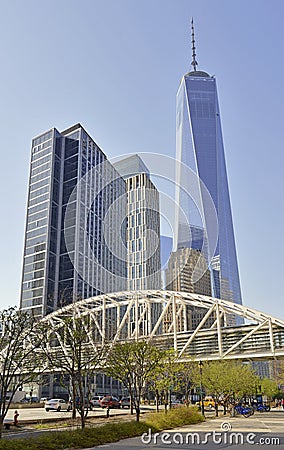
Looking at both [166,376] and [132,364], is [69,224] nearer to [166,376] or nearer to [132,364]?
[166,376]

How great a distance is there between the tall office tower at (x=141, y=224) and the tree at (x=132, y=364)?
1824 cm

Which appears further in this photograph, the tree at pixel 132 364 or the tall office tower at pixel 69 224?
the tall office tower at pixel 69 224

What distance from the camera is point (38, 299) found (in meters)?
107

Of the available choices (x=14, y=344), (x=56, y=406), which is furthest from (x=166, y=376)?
(x=56, y=406)

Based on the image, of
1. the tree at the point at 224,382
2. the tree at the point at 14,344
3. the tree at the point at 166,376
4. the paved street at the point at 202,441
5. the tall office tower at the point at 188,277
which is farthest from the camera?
the tall office tower at the point at 188,277

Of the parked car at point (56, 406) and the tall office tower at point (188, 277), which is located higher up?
the tall office tower at point (188, 277)

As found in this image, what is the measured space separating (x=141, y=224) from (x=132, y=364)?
42.8 m

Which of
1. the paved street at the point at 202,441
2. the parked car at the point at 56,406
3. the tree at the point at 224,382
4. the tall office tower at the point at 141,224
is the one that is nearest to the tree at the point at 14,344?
the paved street at the point at 202,441

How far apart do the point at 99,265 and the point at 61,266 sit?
31.6 feet

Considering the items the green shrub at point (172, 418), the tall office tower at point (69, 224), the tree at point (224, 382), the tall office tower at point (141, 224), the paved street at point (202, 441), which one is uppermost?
the tall office tower at point (69, 224)

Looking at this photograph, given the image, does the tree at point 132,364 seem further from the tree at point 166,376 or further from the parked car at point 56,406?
the parked car at point 56,406

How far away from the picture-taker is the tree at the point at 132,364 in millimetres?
27734

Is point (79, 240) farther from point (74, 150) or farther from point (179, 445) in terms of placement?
point (179, 445)

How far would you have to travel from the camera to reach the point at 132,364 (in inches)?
1136
